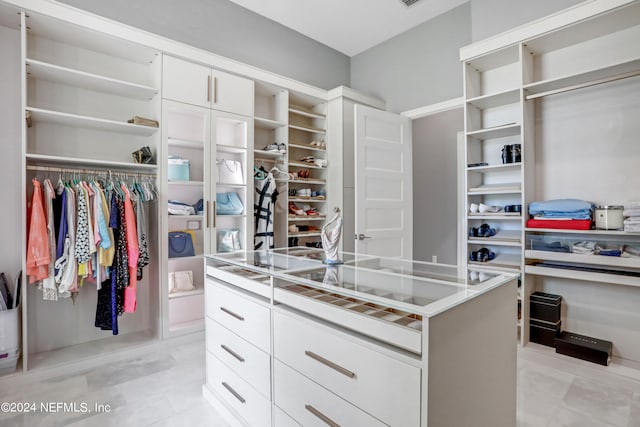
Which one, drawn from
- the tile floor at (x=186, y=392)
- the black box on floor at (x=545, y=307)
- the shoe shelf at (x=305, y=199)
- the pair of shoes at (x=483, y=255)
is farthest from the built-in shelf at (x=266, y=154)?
the black box on floor at (x=545, y=307)

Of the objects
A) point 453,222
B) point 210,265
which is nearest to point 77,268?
point 210,265

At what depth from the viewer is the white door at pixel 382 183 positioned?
3654 millimetres

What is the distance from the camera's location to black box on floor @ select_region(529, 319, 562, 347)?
9.09 ft

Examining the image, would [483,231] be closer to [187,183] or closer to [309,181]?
[309,181]

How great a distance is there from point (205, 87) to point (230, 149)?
621mm

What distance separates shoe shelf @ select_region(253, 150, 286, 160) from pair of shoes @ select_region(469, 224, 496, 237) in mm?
2161

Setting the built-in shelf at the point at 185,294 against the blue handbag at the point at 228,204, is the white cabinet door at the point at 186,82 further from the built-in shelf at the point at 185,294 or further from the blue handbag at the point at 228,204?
the built-in shelf at the point at 185,294

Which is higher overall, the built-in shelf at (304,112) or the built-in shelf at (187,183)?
the built-in shelf at (304,112)

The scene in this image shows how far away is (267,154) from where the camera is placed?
147 inches

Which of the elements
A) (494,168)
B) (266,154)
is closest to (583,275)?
(494,168)

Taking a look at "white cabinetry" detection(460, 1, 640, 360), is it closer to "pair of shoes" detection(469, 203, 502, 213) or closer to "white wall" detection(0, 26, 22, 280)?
"pair of shoes" detection(469, 203, 502, 213)

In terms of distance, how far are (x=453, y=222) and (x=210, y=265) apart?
396cm

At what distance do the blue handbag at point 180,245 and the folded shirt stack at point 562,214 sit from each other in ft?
9.85

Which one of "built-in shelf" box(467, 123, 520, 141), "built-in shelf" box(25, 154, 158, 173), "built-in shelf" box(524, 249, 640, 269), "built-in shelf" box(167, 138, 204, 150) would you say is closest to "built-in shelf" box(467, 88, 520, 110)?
"built-in shelf" box(467, 123, 520, 141)
